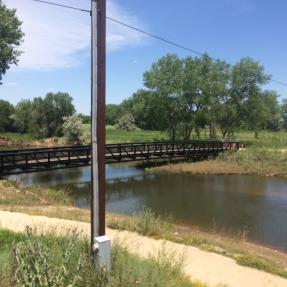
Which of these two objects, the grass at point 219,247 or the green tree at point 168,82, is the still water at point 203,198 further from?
the green tree at point 168,82

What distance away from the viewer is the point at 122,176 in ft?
97.7

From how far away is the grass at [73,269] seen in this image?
14.5ft

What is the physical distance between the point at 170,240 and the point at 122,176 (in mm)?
20083

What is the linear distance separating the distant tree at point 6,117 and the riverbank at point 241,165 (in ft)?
170

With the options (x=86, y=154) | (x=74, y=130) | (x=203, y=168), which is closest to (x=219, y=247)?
(x=86, y=154)

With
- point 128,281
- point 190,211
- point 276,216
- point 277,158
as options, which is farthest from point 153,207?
point 277,158

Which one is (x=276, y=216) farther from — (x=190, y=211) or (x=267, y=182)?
(x=267, y=182)

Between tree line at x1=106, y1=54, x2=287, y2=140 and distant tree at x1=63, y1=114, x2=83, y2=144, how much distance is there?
27.1 feet

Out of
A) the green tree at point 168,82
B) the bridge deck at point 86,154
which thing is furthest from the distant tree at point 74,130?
the bridge deck at point 86,154

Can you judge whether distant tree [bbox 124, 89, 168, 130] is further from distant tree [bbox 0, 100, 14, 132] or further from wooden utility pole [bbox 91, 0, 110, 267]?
wooden utility pole [bbox 91, 0, 110, 267]

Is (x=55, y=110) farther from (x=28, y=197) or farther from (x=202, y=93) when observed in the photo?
(x=28, y=197)

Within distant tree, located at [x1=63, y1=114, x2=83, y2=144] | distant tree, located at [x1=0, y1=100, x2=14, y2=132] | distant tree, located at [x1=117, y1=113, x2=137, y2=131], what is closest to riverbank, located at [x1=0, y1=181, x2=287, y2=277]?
distant tree, located at [x1=63, y1=114, x2=83, y2=144]

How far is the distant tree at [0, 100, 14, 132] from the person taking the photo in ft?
254

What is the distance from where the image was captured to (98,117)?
5668 millimetres
